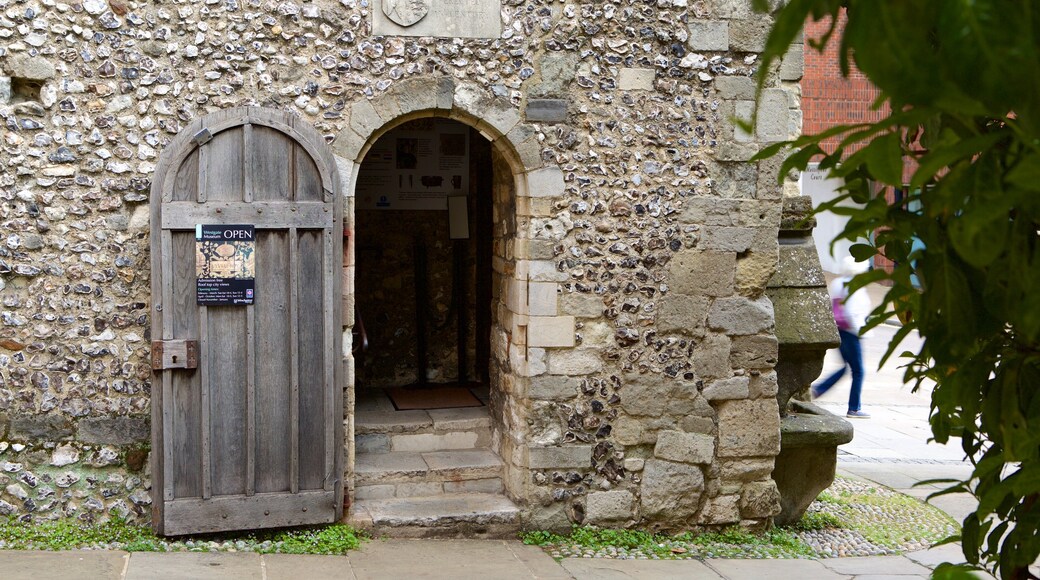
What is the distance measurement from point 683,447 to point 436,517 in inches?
57.3

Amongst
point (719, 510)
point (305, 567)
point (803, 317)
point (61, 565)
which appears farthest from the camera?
point (803, 317)

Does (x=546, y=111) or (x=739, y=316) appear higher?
(x=546, y=111)

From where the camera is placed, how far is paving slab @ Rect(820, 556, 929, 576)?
19.1 ft

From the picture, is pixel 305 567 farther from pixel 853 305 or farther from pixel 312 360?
pixel 853 305

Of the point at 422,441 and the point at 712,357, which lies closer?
the point at 712,357

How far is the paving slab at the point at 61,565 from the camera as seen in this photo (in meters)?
4.81

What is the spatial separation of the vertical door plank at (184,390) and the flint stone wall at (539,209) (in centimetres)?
28

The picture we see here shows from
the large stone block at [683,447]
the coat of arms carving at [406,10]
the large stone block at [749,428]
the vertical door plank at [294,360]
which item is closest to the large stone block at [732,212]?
the large stone block at [749,428]

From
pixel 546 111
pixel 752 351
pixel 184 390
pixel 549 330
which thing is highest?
pixel 546 111

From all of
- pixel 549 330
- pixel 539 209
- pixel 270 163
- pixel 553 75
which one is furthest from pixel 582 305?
pixel 270 163

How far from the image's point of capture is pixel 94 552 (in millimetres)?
5184

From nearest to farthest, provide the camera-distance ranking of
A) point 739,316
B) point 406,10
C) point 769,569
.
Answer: point 406,10 < point 769,569 < point 739,316

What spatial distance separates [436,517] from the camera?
581 centimetres

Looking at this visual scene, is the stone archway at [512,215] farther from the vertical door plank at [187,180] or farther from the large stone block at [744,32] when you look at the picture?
the large stone block at [744,32]
